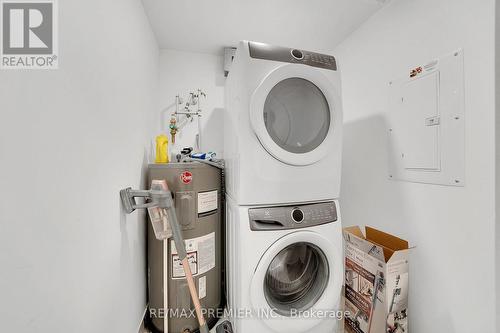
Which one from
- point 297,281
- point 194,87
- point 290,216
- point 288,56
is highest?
point 194,87

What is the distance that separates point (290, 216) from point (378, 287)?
0.62m

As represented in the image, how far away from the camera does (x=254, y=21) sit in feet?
→ 5.41

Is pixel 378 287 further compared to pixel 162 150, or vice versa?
pixel 162 150

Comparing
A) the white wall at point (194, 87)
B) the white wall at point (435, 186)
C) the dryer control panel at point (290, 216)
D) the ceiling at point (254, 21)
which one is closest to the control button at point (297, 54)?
the ceiling at point (254, 21)

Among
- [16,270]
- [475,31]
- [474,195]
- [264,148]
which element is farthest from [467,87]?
[16,270]

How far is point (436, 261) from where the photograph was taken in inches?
46.4

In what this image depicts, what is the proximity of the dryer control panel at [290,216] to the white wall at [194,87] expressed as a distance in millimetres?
1190

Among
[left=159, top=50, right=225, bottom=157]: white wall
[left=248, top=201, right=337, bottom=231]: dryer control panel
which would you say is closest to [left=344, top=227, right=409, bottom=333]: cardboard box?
[left=248, top=201, right=337, bottom=231]: dryer control panel

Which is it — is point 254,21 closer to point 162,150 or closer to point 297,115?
point 297,115
